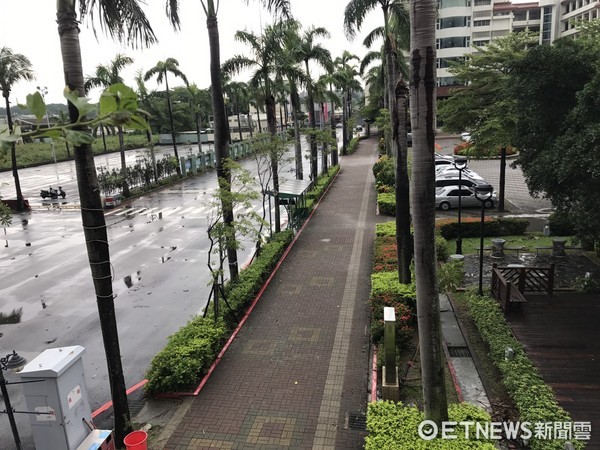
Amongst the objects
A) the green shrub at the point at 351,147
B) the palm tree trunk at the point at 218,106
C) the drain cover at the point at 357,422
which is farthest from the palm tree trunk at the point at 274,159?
the green shrub at the point at 351,147

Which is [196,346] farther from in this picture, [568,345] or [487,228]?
[487,228]

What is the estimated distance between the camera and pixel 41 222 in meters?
25.2

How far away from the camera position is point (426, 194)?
220 inches

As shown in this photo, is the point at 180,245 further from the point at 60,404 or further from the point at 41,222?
the point at 60,404

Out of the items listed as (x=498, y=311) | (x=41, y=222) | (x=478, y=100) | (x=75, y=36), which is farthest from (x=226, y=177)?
(x=41, y=222)

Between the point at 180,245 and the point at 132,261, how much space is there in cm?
248

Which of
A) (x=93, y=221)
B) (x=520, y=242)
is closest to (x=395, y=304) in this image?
(x=93, y=221)

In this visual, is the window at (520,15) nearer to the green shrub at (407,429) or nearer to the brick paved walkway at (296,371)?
the brick paved walkway at (296,371)

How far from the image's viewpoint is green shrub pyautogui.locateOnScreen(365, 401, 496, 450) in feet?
20.0

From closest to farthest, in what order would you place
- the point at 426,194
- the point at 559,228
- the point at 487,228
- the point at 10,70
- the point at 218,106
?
the point at 426,194, the point at 218,106, the point at 559,228, the point at 487,228, the point at 10,70

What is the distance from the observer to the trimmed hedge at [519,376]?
6.64m

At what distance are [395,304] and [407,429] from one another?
4170 millimetres

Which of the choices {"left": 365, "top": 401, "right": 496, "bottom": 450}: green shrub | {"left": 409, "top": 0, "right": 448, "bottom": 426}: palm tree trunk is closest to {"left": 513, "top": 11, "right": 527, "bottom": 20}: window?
{"left": 409, "top": 0, "right": 448, "bottom": 426}: palm tree trunk

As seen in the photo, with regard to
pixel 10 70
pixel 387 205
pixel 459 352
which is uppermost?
pixel 10 70
